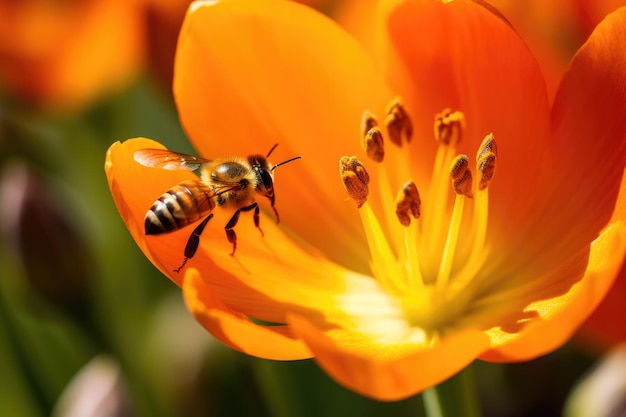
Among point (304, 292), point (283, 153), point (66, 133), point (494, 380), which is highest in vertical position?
point (66, 133)

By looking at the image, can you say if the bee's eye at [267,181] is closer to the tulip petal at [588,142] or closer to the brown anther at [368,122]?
the brown anther at [368,122]

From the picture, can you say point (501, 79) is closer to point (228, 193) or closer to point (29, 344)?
point (228, 193)

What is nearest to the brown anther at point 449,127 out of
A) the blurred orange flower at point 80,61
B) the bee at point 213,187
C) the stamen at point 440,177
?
the stamen at point 440,177

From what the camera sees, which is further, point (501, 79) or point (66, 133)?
point (66, 133)

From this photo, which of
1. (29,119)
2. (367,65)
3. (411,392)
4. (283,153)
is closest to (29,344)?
(29,119)

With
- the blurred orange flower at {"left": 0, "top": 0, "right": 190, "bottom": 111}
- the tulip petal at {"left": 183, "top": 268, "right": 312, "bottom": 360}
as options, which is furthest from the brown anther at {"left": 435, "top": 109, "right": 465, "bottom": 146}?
the blurred orange flower at {"left": 0, "top": 0, "right": 190, "bottom": 111}

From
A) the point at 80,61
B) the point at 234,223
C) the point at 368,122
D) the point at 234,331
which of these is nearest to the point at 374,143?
the point at 368,122

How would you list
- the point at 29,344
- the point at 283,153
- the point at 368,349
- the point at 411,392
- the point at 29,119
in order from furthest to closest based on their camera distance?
the point at 29,119
the point at 29,344
the point at 283,153
the point at 368,349
the point at 411,392
